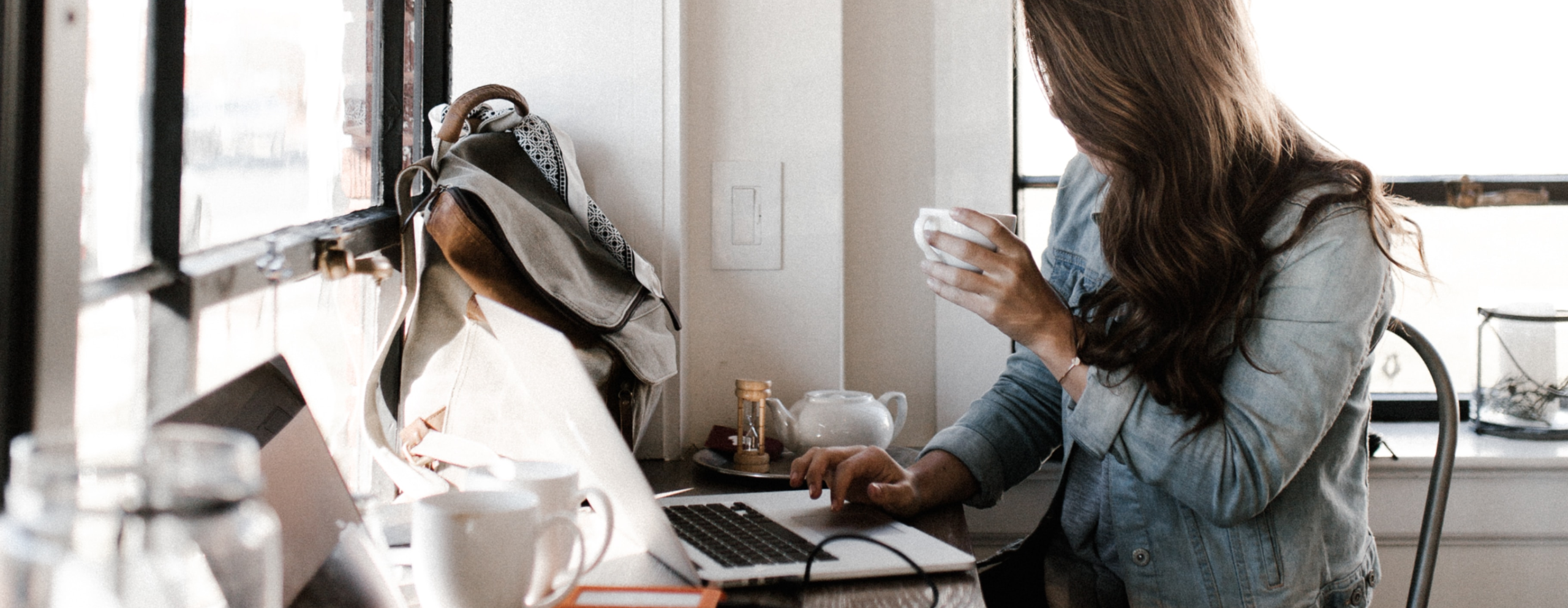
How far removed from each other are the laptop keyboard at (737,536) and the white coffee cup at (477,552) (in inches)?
10.1

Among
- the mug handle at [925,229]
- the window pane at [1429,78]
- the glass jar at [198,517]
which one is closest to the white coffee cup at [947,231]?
the mug handle at [925,229]

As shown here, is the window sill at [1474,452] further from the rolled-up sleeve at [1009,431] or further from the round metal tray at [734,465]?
the round metal tray at [734,465]

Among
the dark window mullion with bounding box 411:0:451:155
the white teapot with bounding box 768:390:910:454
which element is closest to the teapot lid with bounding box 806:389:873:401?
the white teapot with bounding box 768:390:910:454

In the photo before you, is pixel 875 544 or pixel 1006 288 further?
pixel 1006 288

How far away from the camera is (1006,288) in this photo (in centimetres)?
119

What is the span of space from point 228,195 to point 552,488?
508mm

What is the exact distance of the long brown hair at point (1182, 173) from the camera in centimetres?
116

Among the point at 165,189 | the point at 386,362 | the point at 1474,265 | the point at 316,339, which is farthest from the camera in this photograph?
the point at 1474,265

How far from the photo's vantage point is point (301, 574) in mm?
707

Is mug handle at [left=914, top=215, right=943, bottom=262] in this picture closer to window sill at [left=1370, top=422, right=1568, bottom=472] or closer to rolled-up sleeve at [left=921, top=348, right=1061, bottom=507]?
rolled-up sleeve at [left=921, top=348, right=1061, bottom=507]

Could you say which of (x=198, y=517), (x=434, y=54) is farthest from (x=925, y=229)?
(x=434, y=54)

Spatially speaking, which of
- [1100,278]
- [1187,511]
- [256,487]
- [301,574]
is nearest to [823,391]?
[1100,278]

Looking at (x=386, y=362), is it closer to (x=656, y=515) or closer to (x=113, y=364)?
(x=113, y=364)

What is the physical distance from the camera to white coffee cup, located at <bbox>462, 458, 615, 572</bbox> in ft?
2.42
